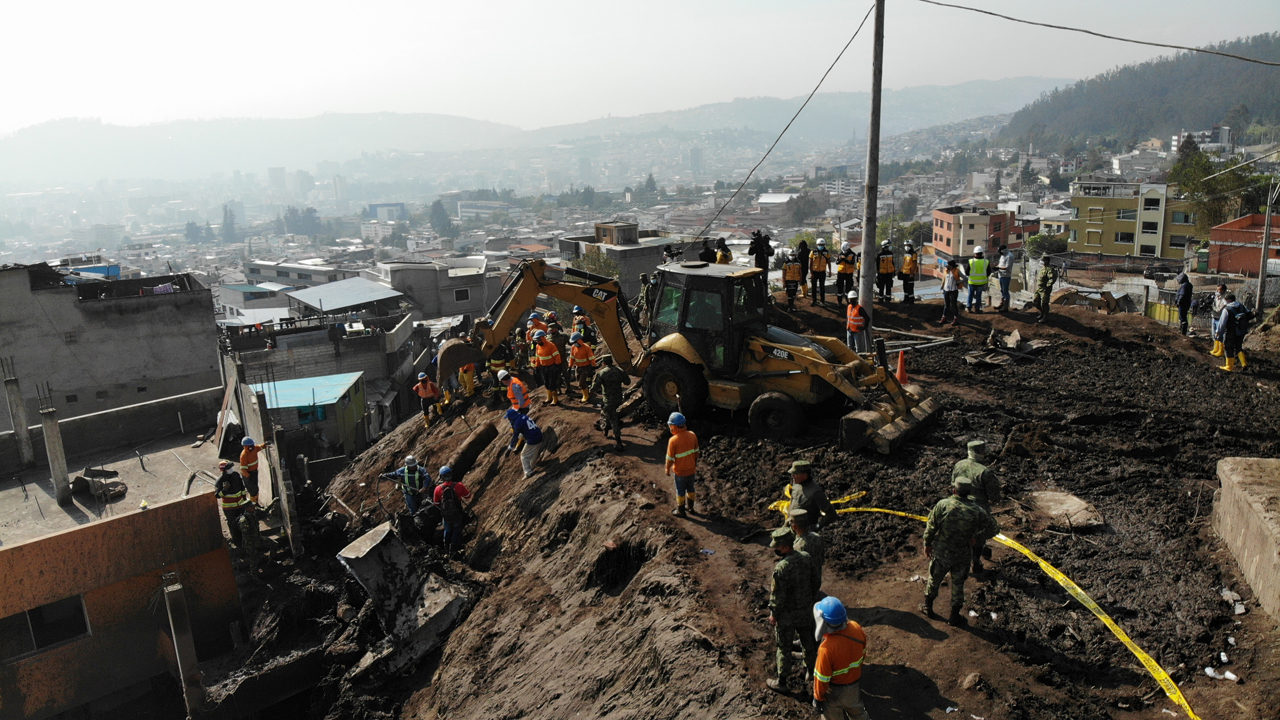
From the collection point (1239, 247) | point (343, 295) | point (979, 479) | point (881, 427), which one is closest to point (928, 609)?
point (979, 479)

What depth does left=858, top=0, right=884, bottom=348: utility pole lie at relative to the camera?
1270 centimetres

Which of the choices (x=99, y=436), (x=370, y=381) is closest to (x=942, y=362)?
(x=99, y=436)

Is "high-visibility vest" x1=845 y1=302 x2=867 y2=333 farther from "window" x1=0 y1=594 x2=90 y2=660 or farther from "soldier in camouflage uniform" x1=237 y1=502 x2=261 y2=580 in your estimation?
"window" x1=0 y1=594 x2=90 y2=660

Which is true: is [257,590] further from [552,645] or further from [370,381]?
[370,381]

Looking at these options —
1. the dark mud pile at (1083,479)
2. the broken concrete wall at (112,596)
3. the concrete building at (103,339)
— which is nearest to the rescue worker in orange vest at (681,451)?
the dark mud pile at (1083,479)

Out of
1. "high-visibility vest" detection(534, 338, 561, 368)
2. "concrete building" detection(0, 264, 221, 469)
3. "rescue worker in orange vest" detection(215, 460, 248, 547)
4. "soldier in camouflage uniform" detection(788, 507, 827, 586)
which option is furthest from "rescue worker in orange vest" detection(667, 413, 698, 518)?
"concrete building" detection(0, 264, 221, 469)

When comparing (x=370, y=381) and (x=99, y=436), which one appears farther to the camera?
(x=370, y=381)

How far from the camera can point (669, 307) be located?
12234mm

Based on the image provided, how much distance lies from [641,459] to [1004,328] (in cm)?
993

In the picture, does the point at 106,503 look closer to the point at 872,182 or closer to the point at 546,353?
the point at 546,353

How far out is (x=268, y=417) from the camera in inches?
610

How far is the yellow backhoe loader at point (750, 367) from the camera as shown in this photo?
10766mm

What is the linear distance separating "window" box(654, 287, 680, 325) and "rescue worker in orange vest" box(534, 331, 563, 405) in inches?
106

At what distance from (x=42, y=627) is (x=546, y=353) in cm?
940
